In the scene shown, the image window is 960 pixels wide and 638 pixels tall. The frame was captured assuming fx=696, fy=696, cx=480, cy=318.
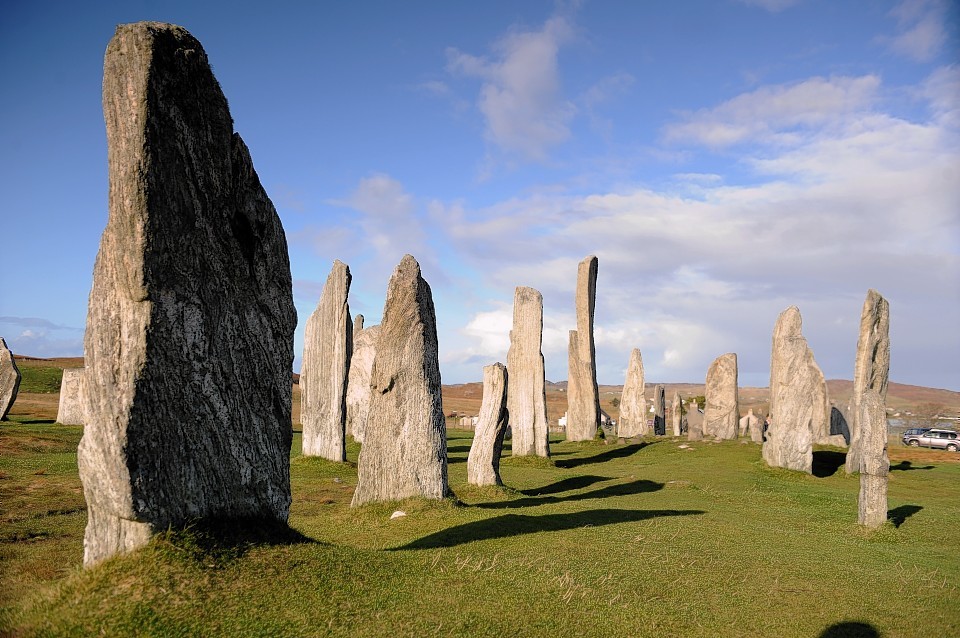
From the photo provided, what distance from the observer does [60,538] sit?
8516mm

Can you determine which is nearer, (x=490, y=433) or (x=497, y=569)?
(x=497, y=569)

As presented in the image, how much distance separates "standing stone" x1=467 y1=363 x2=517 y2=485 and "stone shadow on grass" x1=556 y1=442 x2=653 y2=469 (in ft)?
20.9

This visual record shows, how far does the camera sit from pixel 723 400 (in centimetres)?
2947

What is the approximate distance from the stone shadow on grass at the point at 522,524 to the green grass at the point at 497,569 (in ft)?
0.17

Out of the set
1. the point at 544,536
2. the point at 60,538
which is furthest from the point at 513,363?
the point at 60,538

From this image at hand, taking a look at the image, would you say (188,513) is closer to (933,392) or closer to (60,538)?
(60,538)

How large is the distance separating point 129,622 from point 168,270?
2.65m

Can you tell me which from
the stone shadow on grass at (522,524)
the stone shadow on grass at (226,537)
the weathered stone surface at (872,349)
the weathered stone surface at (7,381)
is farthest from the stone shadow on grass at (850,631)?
the weathered stone surface at (7,381)

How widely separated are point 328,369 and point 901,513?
12895 millimetres

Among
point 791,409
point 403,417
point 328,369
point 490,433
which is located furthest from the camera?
point 791,409

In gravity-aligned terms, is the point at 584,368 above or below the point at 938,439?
above

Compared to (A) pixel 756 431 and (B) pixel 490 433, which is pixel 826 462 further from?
(B) pixel 490 433

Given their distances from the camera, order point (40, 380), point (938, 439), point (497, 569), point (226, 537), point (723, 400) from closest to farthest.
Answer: point (226, 537) < point (497, 569) < point (723, 400) < point (938, 439) < point (40, 380)

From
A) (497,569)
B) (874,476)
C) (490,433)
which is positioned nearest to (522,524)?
(497,569)
